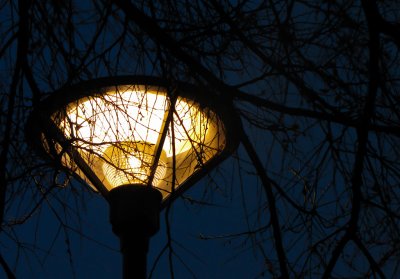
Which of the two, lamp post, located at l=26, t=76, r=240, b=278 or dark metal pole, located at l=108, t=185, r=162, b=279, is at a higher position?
lamp post, located at l=26, t=76, r=240, b=278

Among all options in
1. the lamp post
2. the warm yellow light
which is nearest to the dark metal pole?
the lamp post

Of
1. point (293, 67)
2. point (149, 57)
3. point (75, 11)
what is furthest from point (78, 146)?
point (293, 67)

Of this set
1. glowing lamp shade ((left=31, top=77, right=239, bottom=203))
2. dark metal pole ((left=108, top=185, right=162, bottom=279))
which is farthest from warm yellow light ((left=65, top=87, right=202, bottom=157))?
dark metal pole ((left=108, top=185, right=162, bottom=279))

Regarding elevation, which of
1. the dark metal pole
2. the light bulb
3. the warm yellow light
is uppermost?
the warm yellow light

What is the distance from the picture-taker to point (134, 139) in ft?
11.6

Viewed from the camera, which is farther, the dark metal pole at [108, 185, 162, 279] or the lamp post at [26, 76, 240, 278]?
the dark metal pole at [108, 185, 162, 279]

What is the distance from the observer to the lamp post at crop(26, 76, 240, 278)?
3.47 meters

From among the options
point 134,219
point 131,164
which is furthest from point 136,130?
point 134,219

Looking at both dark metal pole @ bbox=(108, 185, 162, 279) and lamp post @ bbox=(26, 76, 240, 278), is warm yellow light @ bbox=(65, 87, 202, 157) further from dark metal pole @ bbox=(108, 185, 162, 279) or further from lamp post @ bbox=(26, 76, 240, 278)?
dark metal pole @ bbox=(108, 185, 162, 279)

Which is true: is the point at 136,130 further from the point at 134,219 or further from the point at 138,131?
the point at 134,219

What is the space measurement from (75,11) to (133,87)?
491mm

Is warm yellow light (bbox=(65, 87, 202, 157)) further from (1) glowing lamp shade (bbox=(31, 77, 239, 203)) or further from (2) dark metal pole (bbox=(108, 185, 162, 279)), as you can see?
(2) dark metal pole (bbox=(108, 185, 162, 279))

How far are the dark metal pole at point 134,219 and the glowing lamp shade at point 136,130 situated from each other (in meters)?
0.06

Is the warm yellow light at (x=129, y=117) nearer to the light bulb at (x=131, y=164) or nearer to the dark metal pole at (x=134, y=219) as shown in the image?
the light bulb at (x=131, y=164)
